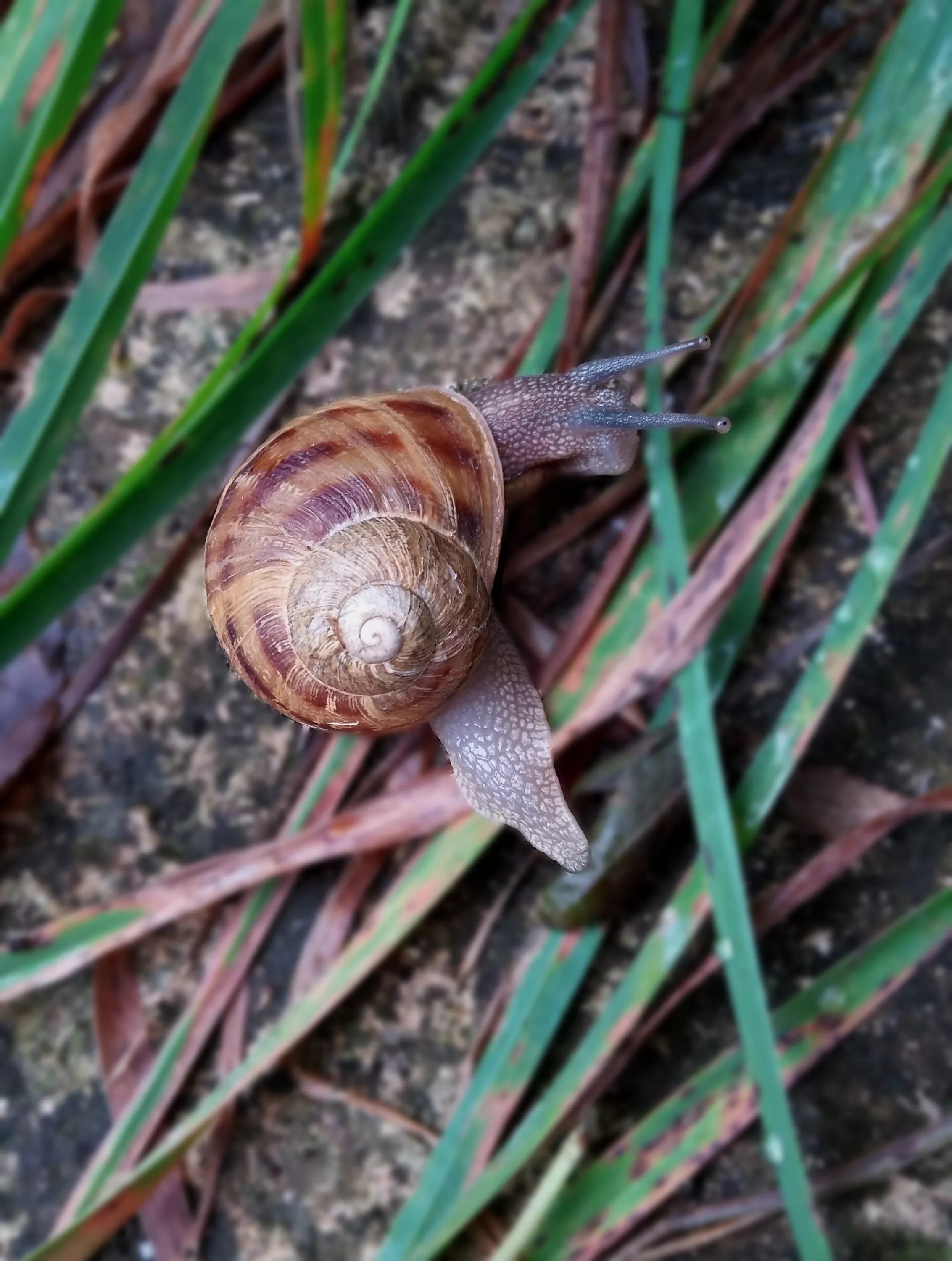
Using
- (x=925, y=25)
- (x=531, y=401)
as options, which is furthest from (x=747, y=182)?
(x=531, y=401)

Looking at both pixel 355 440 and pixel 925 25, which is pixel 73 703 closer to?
pixel 355 440

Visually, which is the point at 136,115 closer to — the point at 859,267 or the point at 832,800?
the point at 859,267

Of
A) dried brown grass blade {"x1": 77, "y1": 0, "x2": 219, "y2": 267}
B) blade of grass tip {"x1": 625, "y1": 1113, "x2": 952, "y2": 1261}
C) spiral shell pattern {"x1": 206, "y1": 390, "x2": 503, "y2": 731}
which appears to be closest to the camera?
spiral shell pattern {"x1": 206, "y1": 390, "x2": 503, "y2": 731}

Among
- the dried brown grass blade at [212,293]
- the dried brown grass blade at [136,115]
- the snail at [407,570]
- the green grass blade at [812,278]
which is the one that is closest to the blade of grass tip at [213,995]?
the green grass blade at [812,278]

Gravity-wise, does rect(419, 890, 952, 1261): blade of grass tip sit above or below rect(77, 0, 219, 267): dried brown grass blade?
below

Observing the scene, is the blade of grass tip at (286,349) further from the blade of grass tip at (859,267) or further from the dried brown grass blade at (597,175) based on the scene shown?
the blade of grass tip at (859,267)

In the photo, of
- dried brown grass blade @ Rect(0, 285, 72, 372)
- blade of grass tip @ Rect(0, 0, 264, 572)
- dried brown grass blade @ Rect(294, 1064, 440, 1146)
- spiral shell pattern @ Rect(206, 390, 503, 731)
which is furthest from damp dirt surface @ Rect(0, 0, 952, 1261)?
spiral shell pattern @ Rect(206, 390, 503, 731)

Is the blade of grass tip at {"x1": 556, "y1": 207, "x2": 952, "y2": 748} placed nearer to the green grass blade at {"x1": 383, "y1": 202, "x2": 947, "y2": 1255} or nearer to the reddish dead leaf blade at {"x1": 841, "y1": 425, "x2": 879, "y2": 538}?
the green grass blade at {"x1": 383, "y1": 202, "x2": 947, "y2": 1255}

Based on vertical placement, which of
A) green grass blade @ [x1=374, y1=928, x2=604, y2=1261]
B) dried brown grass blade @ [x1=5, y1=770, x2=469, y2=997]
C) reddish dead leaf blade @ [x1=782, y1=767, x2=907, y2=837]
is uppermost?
reddish dead leaf blade @ [x1=782, y1=767, x2=907, y2=837]
